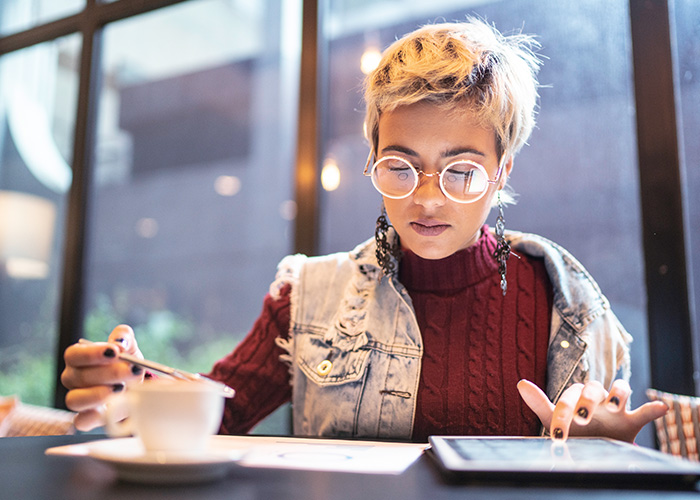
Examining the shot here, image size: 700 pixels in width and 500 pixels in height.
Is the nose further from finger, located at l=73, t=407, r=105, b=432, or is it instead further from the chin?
finger, located at l=73, t=407, r=105, b=432

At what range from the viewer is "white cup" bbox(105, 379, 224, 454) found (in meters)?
0.52

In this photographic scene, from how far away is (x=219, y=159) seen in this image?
2.49 metres

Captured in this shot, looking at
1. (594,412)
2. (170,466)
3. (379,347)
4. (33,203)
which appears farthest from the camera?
(33,203)

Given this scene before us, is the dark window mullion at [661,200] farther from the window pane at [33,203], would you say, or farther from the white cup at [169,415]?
the window pane at [33,203]

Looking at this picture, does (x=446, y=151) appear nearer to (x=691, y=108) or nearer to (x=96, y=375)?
(x=96, y=375)

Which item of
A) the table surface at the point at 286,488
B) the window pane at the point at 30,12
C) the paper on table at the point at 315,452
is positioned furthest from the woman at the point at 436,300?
the window pane at the point at 30,12

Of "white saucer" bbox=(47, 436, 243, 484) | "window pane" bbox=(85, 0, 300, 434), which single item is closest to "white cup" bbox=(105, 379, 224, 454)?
"white saucer" bbox=(47, 436, 243, 484)

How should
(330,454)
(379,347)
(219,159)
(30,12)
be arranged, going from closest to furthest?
(330,454) → (379,347) → (219,159) → (30,12)

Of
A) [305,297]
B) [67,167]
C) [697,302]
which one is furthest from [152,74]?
[697,302]

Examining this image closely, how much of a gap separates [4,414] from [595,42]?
7.90 ft

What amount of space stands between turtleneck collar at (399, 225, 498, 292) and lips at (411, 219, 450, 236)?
0.14 meters

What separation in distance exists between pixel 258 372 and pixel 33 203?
2.38m

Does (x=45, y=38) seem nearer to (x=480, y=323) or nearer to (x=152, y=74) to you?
(x=152, y=74)

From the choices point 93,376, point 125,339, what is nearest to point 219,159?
point 125,339
